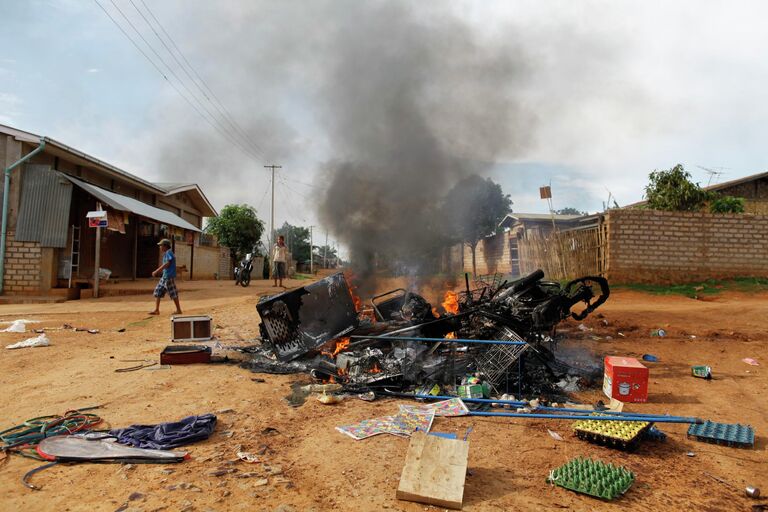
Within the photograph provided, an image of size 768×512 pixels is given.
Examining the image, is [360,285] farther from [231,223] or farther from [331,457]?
[231,223]

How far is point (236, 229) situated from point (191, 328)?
25.6m

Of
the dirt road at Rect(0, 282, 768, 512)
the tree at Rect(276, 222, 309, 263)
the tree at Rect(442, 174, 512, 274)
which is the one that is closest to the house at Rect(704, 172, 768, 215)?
the tree at Rect(442, 174, 512, 274)

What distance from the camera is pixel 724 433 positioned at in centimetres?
374

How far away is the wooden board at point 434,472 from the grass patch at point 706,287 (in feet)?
36.1

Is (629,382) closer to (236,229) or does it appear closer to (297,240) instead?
(236,229)

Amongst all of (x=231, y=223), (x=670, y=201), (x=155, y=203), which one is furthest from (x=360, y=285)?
(x=231, y=223)

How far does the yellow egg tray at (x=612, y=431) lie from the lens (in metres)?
3.49

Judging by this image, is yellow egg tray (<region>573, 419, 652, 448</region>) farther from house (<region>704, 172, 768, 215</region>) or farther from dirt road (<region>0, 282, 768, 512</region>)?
house (<region>704, 172, 768, 215</region>)

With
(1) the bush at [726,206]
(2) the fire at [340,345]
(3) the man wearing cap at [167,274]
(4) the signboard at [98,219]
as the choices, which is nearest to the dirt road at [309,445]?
(2) the fire at [340,345]

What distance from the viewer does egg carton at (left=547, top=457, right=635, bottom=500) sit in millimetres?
2807

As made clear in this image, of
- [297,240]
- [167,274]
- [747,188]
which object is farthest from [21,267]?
[297,240]

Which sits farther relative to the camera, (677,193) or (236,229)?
(236,229)

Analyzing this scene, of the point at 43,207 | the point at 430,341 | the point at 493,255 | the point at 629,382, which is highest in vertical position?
the point at 43,207

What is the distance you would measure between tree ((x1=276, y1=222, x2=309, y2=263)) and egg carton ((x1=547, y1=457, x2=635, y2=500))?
49709 millimetres
